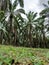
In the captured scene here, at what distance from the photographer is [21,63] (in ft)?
19.1

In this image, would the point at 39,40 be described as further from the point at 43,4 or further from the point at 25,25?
the point at 43,4

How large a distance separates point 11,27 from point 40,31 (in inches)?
546

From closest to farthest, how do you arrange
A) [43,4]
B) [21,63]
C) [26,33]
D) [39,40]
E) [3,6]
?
[21,63] → [3,6] → [43,4] → [26,33] → [39,40]

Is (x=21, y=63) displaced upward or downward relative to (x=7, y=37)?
downward

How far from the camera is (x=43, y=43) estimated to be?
45000 millimetres

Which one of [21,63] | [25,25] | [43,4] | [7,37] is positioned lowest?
[21,63]

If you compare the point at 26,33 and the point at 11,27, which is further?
the point at 26,33

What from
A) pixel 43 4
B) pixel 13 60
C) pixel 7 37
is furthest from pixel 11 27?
pixel 13 60

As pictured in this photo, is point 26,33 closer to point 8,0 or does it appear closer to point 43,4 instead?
point 43,4

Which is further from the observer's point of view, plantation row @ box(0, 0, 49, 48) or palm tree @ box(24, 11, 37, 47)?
palm tree @ box(24, 11, 37, 47)

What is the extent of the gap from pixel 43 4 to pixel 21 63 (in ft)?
108

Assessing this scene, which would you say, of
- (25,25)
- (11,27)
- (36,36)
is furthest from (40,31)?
(11,27)

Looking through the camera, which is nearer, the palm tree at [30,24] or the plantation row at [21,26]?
the plantation row at [21,26]

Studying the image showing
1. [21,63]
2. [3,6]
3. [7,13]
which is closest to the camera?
[21,63]
